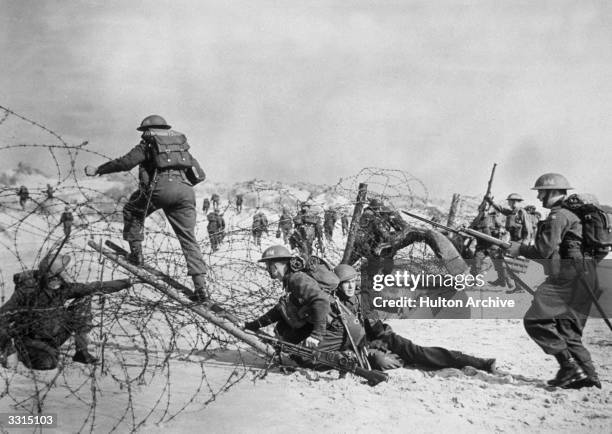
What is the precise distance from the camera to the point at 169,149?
5.58 m

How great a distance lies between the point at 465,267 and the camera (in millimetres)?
8453

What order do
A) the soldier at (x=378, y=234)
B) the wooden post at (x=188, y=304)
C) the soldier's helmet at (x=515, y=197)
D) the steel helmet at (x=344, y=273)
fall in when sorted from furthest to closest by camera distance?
the soldier's helmet at (x=515, y=197) < the soldier at (x=378, y=234) < the steel helmet at (x=344, y=273) < the wooden post at (x=188, y=304)

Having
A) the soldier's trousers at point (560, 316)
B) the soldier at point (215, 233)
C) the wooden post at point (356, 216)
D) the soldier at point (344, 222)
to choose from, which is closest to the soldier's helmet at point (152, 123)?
the soldier at point (215, 233)

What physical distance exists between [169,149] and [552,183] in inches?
139

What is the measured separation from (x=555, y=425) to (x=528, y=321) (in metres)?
1.14

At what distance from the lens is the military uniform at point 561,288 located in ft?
16.9

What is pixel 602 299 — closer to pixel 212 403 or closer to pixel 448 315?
pixel 448 315

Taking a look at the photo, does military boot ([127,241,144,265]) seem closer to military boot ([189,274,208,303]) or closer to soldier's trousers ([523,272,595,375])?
military boot ([189,274,208,303])

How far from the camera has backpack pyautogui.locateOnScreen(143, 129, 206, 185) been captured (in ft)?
18.1

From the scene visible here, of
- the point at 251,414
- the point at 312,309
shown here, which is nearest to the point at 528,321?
the point at 312,309

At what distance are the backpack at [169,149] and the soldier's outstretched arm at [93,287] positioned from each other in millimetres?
1136

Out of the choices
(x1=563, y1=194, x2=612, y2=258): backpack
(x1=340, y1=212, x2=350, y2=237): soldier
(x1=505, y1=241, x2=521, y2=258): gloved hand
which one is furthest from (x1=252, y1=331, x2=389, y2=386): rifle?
(x1=563, y1=194, x2=612, y2=258): backpack

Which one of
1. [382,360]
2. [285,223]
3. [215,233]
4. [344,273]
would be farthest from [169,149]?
[382,360]

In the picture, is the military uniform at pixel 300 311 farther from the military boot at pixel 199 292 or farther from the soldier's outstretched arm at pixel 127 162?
the soldier's outstretched arm at pixel 127 162
